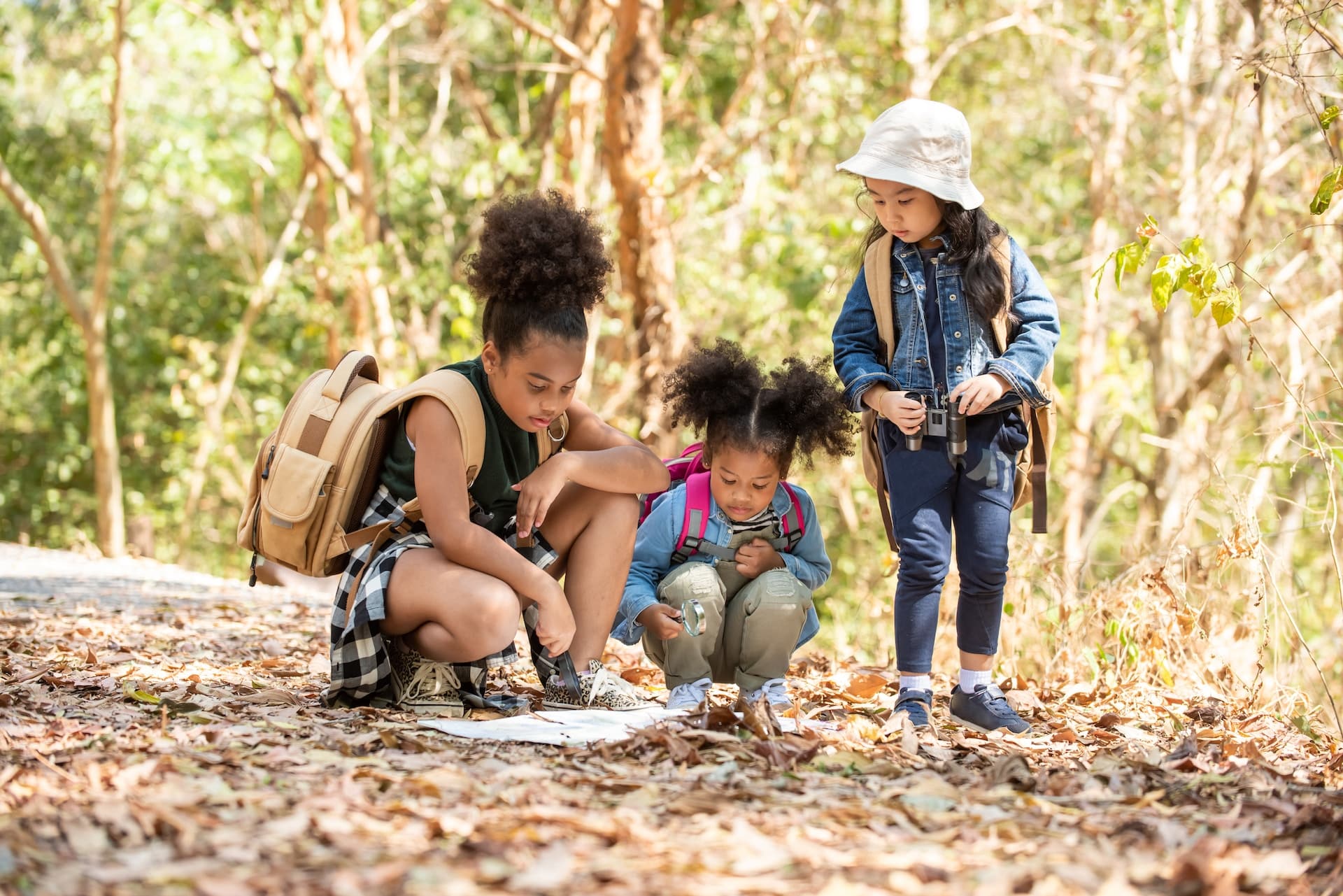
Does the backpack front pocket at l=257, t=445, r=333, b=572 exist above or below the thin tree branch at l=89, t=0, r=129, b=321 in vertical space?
below

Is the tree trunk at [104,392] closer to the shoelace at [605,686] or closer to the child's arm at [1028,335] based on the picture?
the shoelace at [605,686]

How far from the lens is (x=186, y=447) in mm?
13391

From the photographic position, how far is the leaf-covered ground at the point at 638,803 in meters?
1.84

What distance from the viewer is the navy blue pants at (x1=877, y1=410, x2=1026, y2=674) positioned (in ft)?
10.9

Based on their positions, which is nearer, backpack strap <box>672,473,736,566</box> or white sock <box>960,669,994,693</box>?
white sock <box>960,669,994,693</box>

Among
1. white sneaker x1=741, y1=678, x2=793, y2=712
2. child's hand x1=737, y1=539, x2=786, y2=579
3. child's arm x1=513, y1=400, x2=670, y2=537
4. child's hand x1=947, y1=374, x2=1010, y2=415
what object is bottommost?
white sneaker x1=741, y1=678, x2=793, y2=712

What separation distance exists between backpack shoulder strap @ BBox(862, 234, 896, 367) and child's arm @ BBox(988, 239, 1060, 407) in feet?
0.96

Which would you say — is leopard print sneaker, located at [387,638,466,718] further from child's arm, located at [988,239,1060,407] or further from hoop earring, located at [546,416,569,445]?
child's arm, located at [988,239,1060,407]

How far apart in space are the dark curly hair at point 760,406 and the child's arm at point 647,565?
228mm

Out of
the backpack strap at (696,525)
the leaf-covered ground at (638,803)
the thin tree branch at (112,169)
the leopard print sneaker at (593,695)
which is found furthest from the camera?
the thin tree branch at (112,169)

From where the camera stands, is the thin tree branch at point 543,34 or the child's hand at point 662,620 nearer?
the child's hand at point 662,620

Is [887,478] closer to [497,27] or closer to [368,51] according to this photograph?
[368,51]

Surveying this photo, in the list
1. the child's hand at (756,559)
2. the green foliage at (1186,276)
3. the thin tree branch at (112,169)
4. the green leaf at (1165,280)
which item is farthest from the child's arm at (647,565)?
the thin tree branch at (112,169)

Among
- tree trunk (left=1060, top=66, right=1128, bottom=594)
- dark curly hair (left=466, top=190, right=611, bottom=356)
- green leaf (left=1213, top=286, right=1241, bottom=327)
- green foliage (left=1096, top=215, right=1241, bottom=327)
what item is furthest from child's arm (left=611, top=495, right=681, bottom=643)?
tree trunk (left=1060, top=66, right=1128, bottom=594)
